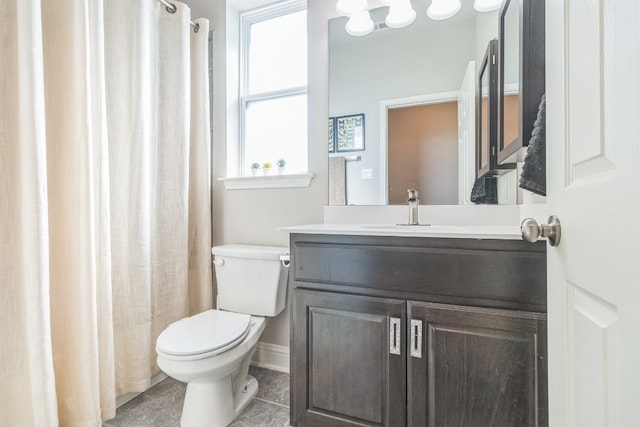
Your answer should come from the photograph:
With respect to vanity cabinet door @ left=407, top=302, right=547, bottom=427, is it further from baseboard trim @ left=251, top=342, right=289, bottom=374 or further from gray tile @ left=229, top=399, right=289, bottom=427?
baseboard trim @ left=251, top=342, right=289, bottom=374

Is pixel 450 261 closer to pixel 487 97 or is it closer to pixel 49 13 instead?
pixel 487 97

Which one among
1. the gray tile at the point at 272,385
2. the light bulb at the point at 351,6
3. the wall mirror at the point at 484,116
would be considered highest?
the light bulb at the point at 351,6

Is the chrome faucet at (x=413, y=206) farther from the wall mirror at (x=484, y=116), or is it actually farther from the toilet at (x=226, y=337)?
the toilet at (x=226, y=337)

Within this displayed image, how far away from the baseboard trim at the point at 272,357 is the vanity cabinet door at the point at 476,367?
0.95 m

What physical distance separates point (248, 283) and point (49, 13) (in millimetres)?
1439

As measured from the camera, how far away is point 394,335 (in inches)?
44.7

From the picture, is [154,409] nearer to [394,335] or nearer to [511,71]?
[394,335]

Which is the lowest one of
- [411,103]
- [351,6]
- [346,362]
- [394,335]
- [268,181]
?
[346,362]

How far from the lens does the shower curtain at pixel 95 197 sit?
3.61ft

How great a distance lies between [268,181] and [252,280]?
1.94 feet

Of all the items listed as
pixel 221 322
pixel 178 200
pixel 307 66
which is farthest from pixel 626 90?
pixel 178 200

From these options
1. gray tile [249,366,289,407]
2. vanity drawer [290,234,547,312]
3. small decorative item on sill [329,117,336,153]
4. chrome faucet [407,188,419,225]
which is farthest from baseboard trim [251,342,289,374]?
small decorative item on sill [329,117,336,153]

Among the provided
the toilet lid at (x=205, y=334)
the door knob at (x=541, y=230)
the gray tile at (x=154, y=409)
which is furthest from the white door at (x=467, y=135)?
the gray tile at (x=154, y=409)

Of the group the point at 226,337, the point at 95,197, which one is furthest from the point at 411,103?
the point at 95,197
